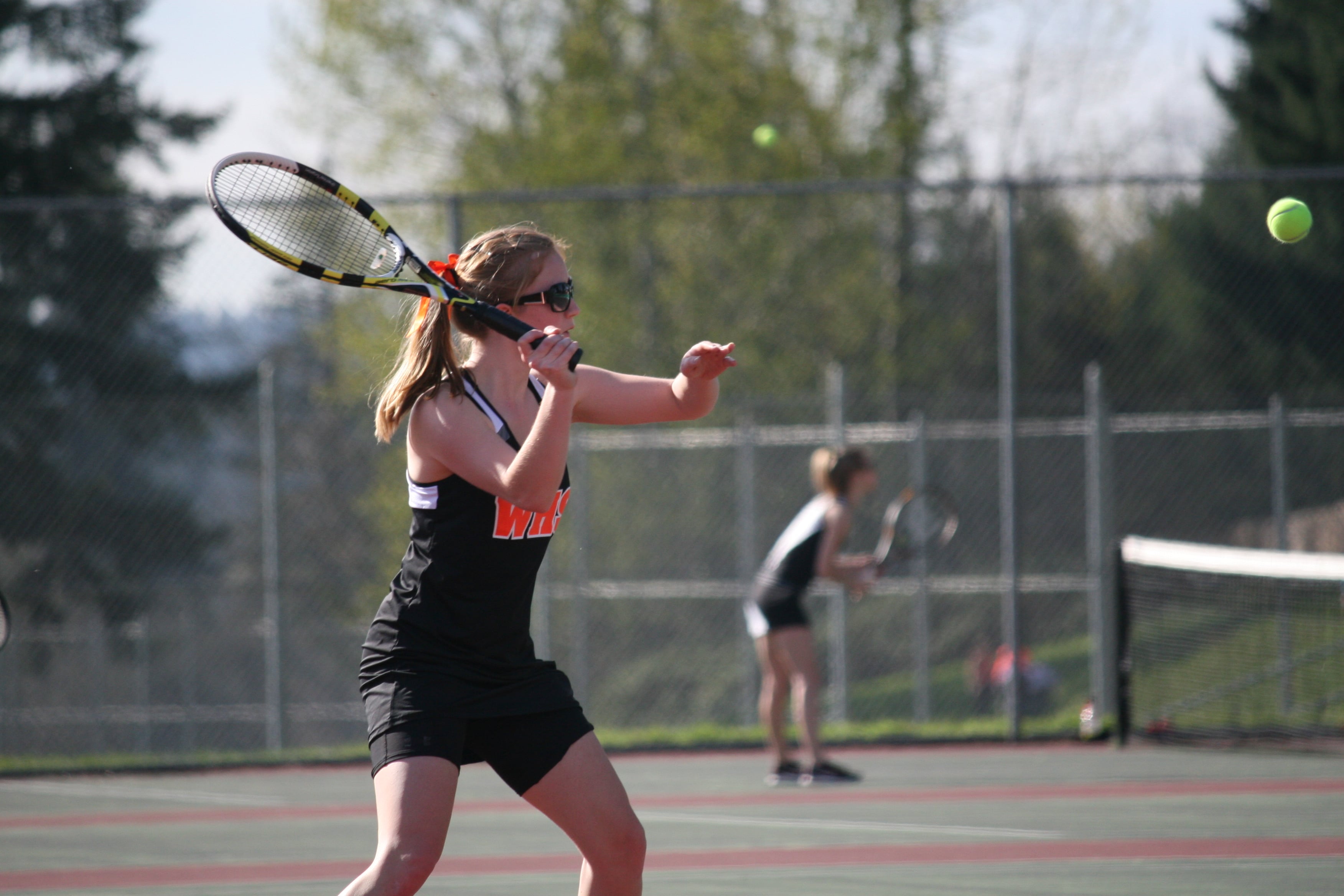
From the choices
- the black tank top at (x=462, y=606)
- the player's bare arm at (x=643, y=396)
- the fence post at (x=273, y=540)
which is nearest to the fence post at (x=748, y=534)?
the fence post at (x=273, y=540)

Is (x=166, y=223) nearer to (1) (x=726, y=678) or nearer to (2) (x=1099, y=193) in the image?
(1) (x=726, y=678)

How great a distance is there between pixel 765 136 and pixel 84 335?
791 centimetres

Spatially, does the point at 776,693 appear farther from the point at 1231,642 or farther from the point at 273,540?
the point at 1231,642

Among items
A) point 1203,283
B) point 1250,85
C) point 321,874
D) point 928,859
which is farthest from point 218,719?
point 1250,85

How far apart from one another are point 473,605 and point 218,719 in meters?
9.72

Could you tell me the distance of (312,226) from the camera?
4344mm

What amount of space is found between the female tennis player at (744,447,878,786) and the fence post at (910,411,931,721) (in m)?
2.06

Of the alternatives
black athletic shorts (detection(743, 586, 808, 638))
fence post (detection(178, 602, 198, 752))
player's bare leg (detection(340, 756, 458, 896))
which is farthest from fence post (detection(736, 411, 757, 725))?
player's bare leg (detection(340, 756, 458, 896))

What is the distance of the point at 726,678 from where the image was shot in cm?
1480

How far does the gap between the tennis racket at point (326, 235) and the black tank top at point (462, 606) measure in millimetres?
288

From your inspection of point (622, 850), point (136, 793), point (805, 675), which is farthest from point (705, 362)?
point (136, 793)

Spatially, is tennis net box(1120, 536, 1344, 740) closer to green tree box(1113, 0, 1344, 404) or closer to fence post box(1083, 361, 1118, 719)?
fence post box(1083, 361, 1118, 719)

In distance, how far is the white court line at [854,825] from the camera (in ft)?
20.2

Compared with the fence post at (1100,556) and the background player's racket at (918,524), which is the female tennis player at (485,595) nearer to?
the fence post at (1100,556)
